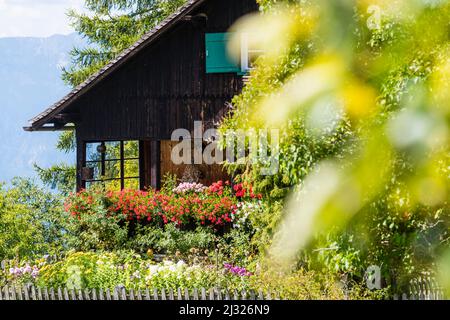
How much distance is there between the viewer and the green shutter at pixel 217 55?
59.6 ft

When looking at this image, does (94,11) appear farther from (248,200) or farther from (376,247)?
(376,247)

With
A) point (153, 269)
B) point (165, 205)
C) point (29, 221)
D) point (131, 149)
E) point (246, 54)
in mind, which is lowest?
point (153, 269)

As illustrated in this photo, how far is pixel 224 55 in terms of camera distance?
1808cm

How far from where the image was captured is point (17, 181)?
1744 cm

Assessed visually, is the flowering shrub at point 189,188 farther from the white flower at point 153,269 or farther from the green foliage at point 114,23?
the green foliage at point 114,23

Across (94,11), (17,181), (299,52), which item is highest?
(94,11)

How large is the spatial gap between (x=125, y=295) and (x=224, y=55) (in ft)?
29.4

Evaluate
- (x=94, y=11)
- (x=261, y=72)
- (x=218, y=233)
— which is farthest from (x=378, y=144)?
(x=94, y=11)

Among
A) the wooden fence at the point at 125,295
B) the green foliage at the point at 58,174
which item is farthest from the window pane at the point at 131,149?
the wooden fence at the point at 125,295

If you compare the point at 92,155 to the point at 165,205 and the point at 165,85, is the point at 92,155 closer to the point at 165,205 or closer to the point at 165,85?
the point at 165,85

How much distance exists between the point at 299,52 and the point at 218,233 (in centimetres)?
936

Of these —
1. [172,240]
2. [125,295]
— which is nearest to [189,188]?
[172,240]

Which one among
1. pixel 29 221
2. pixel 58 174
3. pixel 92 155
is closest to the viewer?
pixel 29 221

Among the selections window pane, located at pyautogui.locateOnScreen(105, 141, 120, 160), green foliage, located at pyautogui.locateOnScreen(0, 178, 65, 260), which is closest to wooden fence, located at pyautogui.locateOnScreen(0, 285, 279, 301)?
green foliage, located at pyautogui.locateOnScreen(0, 178, 65, 260)
